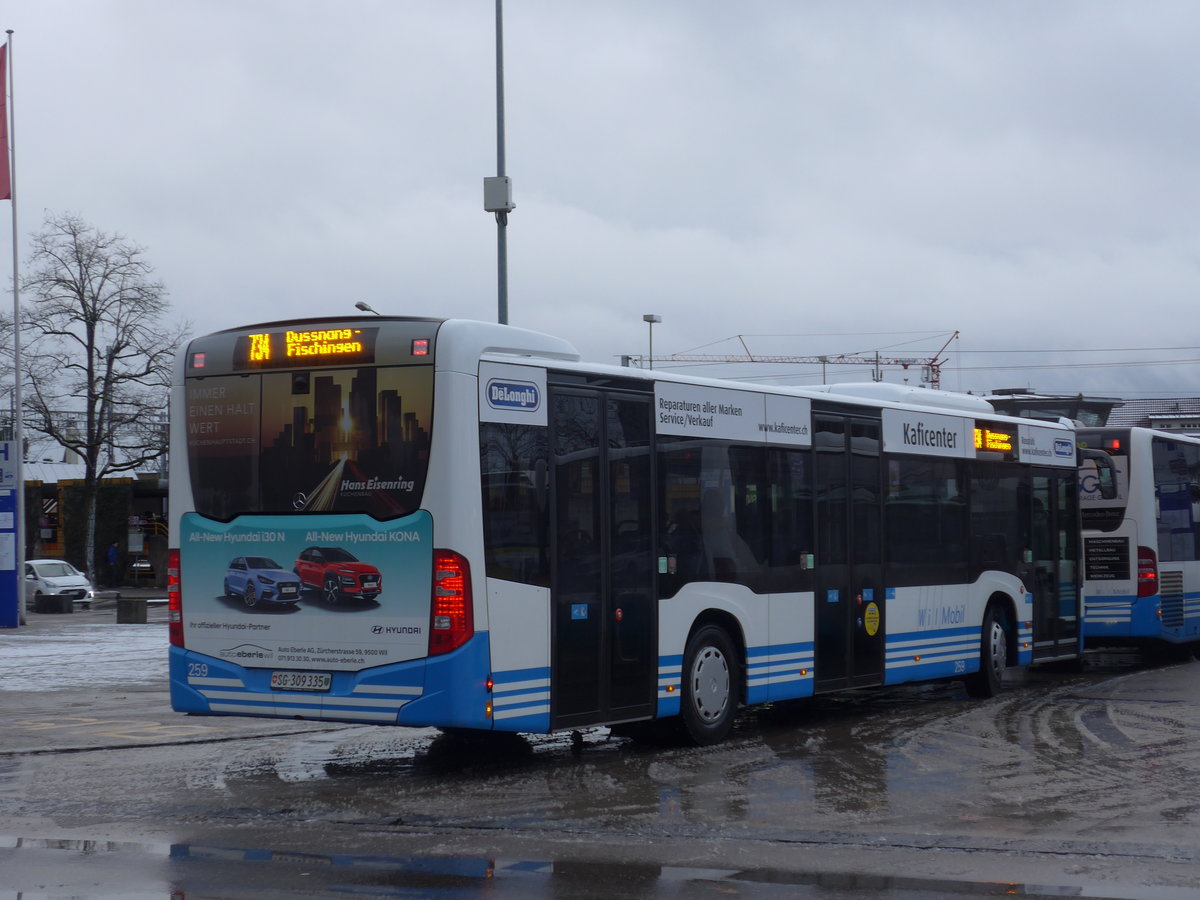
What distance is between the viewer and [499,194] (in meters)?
22.6

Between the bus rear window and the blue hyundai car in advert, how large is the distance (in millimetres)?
364

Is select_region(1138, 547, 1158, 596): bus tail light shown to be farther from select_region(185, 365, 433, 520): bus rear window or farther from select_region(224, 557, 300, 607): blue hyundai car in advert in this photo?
select_region(224, 557, 300, 607): blue hyundai car in advert

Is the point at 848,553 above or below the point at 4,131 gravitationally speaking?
below

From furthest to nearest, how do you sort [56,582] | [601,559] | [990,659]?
[56,582]
[990,659]
[601,559]

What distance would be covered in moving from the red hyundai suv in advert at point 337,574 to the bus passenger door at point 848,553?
4.74 m

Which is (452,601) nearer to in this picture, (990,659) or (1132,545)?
(990,659)

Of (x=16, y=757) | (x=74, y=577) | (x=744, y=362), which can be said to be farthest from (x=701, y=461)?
(x=744, y=362)

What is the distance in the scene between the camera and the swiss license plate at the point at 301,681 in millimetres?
10234

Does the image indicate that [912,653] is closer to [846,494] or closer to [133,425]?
[846,494]

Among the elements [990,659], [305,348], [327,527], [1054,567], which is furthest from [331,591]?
[1054,567]

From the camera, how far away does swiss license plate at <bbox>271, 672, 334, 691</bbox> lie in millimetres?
10234

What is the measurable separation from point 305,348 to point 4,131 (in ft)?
77.9

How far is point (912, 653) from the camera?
14.7 meters

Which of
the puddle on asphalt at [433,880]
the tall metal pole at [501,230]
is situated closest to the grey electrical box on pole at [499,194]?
the tall metal pole at [501,230]
